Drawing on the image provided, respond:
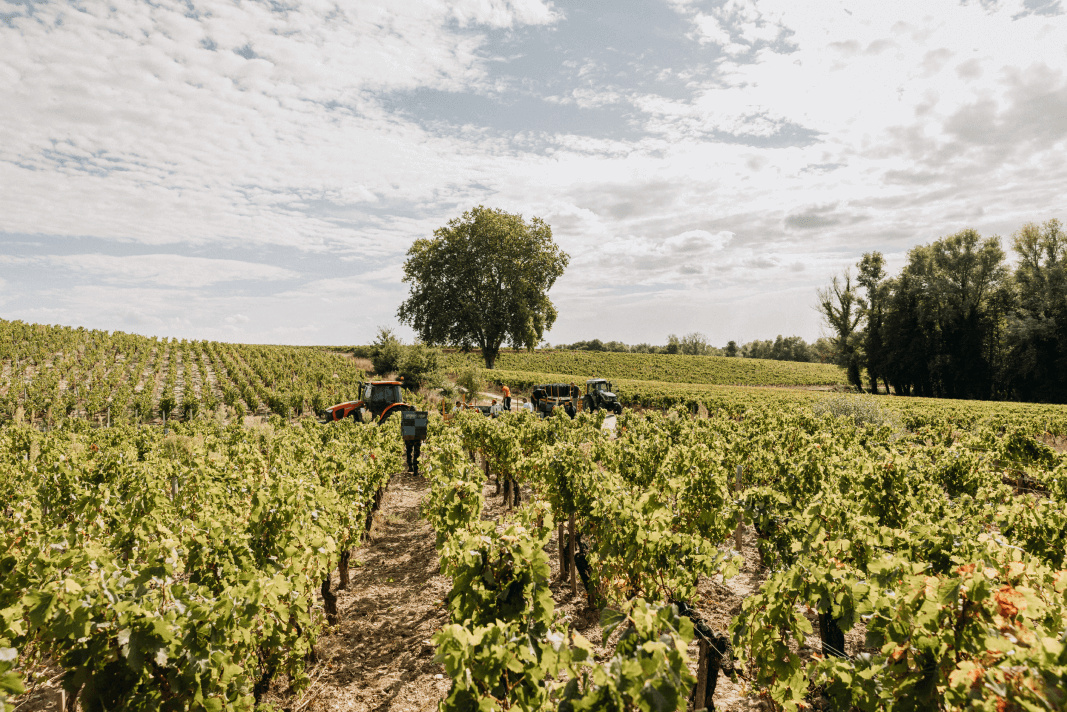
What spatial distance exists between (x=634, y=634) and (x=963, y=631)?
2.09m

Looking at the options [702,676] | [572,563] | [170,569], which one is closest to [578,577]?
[572,563]

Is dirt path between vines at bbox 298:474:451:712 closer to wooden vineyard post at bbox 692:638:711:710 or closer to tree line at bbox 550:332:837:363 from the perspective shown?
wooden vineyard post at bbox 692:638:711:710

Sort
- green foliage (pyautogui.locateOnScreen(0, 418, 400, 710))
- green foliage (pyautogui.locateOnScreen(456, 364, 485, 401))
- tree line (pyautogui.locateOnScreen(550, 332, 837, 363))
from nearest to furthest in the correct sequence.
Result: green foliage (pyautogui.locateOnScreen(0, 418, 400, 710)), green foliage (pyautogui.locateOnScreen(456, 364, 485, 401)), tree line (pyautogui.locateOnScreen(550, 332, 837, 363))

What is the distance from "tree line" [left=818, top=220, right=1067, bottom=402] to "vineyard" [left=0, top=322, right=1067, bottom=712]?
36340mm

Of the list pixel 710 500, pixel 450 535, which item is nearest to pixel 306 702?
pixel 450 535

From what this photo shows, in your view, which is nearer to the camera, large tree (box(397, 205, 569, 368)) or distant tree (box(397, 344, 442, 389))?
distant tree (box(397, 344, 442, 389))

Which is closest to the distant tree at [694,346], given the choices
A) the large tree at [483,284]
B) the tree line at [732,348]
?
the tree line at [732,348]

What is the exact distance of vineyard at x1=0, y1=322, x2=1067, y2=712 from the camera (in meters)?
2.92

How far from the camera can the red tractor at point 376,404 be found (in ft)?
58.9

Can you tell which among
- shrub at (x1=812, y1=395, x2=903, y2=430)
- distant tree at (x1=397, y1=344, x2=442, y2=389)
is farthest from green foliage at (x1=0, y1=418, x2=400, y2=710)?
distant tree at (x1=397, y1=344, x2=442, y2=389)

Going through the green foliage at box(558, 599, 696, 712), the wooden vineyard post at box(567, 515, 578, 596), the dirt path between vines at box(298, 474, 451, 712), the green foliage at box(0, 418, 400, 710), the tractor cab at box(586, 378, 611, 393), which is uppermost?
the tractor cab at box(586, 378, 611, 393)

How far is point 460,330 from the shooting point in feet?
151

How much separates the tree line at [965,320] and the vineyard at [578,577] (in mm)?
36340

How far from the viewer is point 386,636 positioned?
20.1 feet
